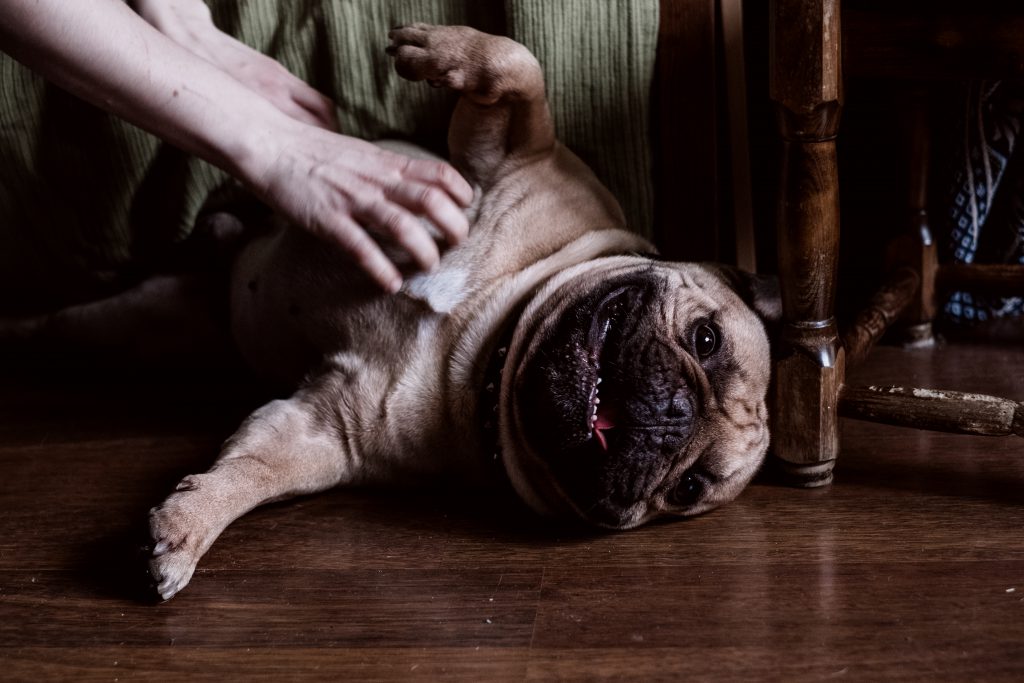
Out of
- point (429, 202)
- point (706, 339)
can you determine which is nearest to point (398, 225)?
point (429, 202)

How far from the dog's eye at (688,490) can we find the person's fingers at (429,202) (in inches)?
16.2

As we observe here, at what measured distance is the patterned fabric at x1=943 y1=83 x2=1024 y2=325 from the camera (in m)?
1.75

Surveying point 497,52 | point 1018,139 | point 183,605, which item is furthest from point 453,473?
point 1018,139

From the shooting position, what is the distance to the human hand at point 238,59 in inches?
61.7

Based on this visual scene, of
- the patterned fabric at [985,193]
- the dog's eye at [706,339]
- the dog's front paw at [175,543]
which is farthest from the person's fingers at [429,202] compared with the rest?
the patterned fabric at [985,193]

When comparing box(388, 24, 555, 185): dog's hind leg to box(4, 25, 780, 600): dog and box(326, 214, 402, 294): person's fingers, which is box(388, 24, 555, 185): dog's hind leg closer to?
box(4, 25, 780, 600): dog

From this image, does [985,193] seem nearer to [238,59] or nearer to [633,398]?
[633,398]

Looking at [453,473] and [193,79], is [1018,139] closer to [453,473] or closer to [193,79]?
[453,473]

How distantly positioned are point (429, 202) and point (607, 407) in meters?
0.33

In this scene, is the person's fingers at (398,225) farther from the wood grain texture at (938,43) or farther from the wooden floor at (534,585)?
the wood grain texture at (938,43)

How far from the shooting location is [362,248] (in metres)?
1.32

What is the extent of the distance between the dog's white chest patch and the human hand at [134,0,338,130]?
0.33 meters

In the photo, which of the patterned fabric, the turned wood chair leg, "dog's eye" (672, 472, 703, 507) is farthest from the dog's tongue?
the patterned fabric

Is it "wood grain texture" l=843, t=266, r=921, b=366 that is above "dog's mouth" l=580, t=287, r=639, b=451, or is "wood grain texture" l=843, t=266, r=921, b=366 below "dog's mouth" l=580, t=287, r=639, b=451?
below
